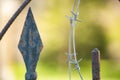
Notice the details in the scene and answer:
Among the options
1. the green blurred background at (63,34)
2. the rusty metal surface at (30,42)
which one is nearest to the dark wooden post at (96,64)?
the rusty metal surface at (30,42)

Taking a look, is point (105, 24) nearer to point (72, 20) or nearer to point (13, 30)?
point (13, 30)

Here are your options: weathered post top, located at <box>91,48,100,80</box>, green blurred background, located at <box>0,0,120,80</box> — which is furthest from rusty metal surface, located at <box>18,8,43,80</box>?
green blurred background, located at <box>0,0,120,80</box>

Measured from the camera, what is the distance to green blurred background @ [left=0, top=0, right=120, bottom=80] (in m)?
3.64

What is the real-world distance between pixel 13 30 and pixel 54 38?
1.40 ft

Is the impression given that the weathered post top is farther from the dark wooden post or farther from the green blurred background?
the green blurred background

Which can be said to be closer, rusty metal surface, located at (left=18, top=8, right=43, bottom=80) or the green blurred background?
rusty metal surface, located at (left=18, top=8, right=43, bottom=80)

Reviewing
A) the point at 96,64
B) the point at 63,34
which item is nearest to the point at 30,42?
the point at 96,64

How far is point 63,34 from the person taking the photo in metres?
3.78

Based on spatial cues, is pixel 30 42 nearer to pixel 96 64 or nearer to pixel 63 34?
pixel 96 64

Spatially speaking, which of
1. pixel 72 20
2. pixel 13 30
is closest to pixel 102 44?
pixel 13 30

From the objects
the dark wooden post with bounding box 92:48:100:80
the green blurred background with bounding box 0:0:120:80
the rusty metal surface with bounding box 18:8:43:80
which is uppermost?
the rusty metal surface with bounding box 18:8:43:80

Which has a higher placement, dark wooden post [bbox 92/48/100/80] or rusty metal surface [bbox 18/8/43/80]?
rusty metal surface [bbox 18/8/43/80]

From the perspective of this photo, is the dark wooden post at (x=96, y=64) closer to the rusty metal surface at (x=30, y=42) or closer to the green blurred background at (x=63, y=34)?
the rusty metal surface at (x=30, y=42)

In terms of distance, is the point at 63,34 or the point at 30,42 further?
the point at 63,34
